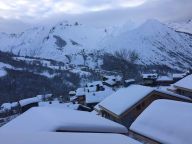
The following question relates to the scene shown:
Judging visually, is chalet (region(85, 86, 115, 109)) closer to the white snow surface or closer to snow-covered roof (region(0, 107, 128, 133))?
snow-covered roof (region(0, 107, 128, 133))

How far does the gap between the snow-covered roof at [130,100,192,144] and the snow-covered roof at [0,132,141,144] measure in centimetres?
562

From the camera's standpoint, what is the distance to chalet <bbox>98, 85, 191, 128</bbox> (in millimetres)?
28359

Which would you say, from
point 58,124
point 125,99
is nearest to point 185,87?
point 125,99

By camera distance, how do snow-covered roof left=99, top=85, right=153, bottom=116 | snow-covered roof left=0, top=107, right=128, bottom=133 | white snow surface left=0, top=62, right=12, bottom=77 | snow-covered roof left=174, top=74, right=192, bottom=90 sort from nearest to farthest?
snow-covered roof left=0, top=107, right=128, bottom=133, snow-covered roof left=99, top=85, right=153, bottom=116, snow-covered roof left=174, top=74, right=192, bottom=90, white snow surface left=0, top=62, right=12, bottom=77

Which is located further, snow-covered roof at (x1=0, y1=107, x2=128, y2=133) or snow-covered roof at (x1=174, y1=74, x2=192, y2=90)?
snow-covered roof at (x1=174, y1=74, x2=192, y2=90)

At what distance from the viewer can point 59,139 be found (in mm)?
10562

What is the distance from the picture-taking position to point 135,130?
19953 millimetres

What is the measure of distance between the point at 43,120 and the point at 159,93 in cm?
1697

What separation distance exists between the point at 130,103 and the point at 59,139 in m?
18.6

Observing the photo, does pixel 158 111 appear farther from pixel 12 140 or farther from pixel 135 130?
pixel 12 140

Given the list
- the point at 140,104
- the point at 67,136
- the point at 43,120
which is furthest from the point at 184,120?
the point at 140,104

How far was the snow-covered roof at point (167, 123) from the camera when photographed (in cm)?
1612

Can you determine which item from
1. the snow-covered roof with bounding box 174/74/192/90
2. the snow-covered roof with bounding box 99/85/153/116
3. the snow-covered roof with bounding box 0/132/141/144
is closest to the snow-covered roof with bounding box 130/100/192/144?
the snow-covered roof with bounding box 0/132/141/144

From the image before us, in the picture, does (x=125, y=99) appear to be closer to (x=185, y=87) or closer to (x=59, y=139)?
(x=185, y=87)
